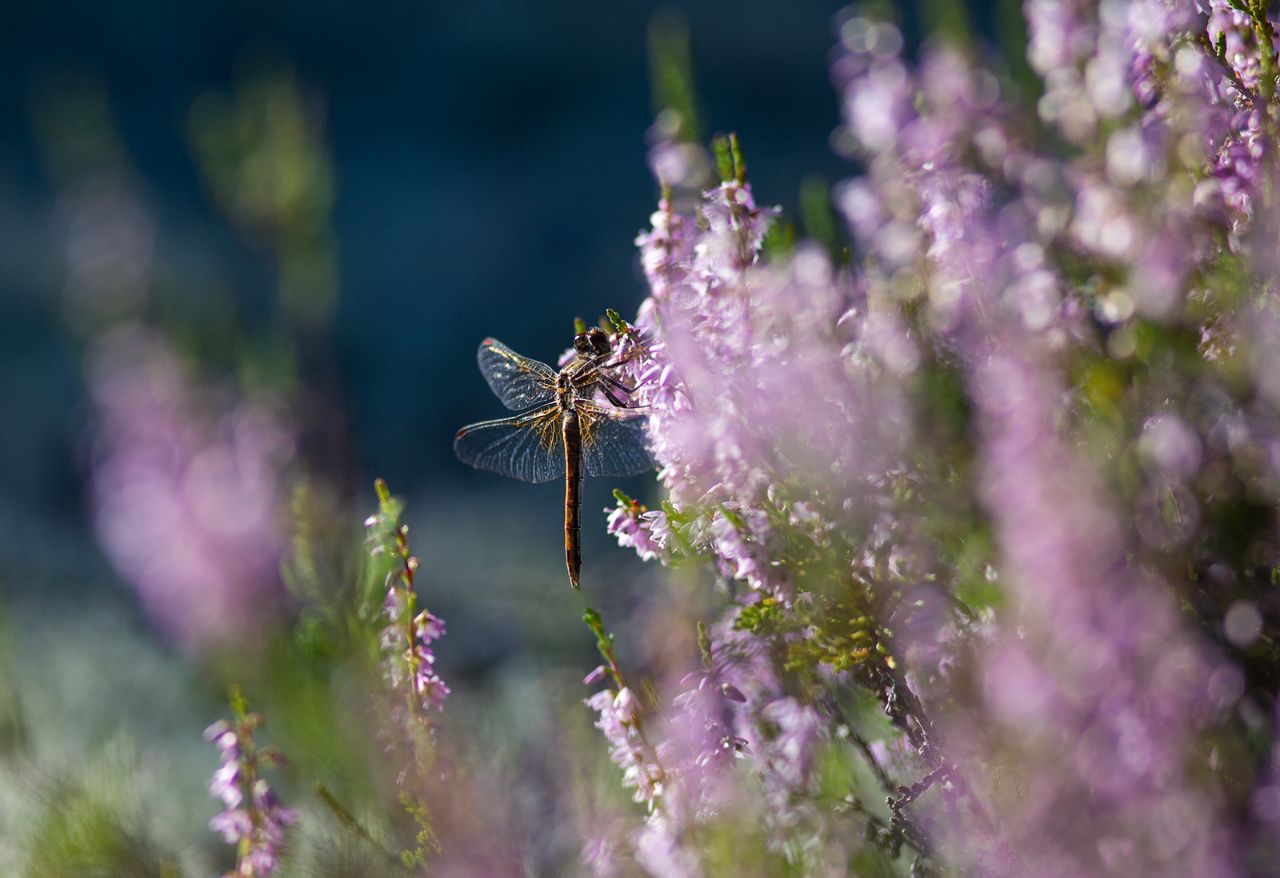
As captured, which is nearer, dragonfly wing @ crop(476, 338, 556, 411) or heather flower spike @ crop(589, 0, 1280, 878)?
heather flower spike @ crop(589, 0, 1280, 878)

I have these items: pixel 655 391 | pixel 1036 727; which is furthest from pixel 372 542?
pixel 1036 727

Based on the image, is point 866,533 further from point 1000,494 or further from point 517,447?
point 517,447

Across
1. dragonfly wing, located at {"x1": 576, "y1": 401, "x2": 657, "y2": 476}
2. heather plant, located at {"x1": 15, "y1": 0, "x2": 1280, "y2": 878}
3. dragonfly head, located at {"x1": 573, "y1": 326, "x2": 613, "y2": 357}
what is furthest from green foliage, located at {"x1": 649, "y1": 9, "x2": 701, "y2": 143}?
dragonfly wing, located at {"x1": 576, "y1": 401, "x2": 657, "y2": 476}

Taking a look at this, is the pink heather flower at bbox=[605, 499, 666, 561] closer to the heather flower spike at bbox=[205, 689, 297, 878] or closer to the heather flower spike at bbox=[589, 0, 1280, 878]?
the heather flower spike at bbox=[589, 0, 1280, 878]

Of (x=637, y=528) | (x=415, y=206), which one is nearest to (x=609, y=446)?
(x=637, y=528)

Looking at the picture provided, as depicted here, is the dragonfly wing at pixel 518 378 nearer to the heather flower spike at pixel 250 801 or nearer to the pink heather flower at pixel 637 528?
the pink heather flower at pixel 637 528

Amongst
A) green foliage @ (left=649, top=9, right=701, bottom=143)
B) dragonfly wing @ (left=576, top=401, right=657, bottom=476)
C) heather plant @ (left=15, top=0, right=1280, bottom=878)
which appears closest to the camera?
heather plant @ (left=15, top=0, right=1280, bottom=878)

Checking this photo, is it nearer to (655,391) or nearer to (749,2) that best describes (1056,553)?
(655,391)
